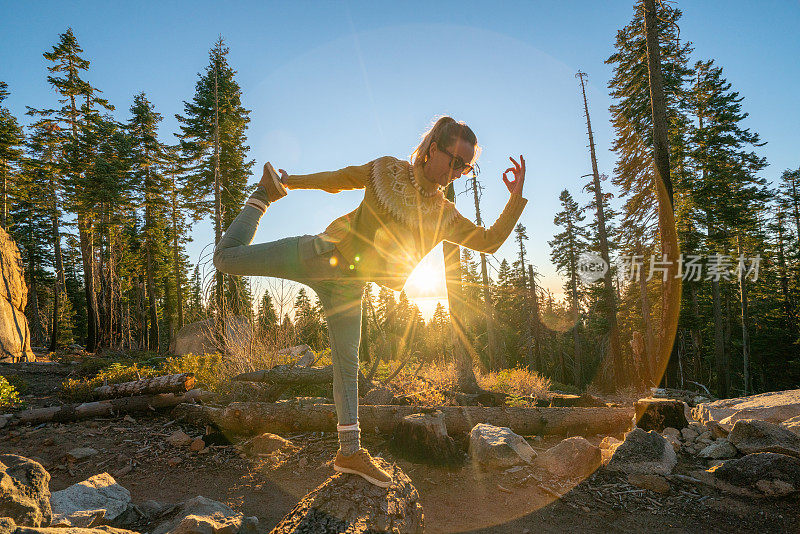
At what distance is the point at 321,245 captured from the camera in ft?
7.45

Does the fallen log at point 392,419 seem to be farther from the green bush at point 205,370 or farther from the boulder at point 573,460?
the green bush at point 205,370

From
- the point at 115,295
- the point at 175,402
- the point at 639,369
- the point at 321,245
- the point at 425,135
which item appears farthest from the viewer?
the point at 115,295

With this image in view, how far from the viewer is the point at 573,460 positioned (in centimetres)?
459

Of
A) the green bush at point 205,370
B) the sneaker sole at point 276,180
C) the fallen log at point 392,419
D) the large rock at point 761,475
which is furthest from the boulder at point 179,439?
the large rock at point 761,475

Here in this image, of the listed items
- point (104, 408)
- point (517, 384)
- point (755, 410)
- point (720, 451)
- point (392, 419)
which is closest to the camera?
point (720, 451)

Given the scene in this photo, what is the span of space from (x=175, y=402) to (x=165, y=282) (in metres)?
32.4

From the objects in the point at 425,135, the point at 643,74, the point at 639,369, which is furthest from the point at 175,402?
the point at 643,74

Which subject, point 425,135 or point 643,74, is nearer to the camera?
point 425,135

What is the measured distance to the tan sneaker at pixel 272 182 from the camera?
7.91 feet

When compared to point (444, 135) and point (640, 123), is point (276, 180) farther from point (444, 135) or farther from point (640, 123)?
point (640, 123)

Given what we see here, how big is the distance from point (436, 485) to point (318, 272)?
350 cm

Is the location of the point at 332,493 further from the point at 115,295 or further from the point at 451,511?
the point at 115,295

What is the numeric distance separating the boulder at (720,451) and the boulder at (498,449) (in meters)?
2.16

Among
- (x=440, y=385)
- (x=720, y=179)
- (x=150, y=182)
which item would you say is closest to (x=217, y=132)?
(x=150, y=182)
